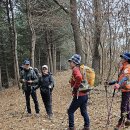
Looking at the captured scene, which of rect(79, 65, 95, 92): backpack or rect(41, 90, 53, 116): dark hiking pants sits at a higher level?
rect(79, 65, 95, 92): backpack

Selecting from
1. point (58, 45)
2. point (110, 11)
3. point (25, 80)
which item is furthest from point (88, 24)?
point (58, 45)

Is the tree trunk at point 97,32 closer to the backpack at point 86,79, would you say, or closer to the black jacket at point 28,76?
the black jacket at point 28,76

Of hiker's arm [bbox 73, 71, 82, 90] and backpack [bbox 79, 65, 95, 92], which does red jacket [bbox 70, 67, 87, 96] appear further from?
backpack [bbox 79, 65, 95, 92]

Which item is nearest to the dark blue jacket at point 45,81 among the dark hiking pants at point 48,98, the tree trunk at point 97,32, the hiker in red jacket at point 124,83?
the dark hiking pants at point 48,98

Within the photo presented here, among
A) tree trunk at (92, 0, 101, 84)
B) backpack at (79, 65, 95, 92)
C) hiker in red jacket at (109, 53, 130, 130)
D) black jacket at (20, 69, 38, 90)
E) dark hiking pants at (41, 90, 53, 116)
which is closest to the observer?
hiker in red jacket at (109, 53, 130, 130)

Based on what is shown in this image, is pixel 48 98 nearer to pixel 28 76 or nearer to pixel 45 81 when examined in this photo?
pixel 45 81

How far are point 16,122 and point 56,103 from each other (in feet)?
19.8

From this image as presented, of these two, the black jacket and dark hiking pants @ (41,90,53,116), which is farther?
the black jacket

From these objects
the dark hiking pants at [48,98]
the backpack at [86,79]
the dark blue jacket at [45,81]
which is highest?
the backpack at [86,79]

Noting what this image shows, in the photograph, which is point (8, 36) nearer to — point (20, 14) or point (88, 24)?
point (20, 14)

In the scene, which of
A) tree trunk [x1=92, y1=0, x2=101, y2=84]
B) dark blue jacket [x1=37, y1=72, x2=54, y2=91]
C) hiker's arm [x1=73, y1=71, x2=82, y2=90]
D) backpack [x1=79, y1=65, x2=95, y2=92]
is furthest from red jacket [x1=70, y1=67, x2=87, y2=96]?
tree trunk [x1=92, y1=0, x2=101, y2=84]

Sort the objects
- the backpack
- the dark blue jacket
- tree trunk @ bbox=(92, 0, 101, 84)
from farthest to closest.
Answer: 1. tree trunk @ bbox=(92, 0, 101, 84)
2. the dark blue jacket
3. the backpack

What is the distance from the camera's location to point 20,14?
107 feet

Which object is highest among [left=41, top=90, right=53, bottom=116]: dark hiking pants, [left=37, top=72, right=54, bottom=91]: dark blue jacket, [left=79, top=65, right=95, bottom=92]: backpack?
[left=79, top=65, right=95, bottom=92]: backpack
